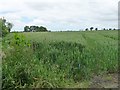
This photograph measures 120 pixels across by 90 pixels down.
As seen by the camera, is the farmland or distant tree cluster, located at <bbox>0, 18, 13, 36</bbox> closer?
the farmland

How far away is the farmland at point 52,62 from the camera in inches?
189

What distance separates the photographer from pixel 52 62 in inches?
236

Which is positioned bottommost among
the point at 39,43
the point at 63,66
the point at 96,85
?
the point at 96,85

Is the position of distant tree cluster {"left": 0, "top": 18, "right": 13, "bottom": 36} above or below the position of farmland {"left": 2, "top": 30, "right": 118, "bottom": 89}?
above

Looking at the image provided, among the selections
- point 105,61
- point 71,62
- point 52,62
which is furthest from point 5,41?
point 105,61

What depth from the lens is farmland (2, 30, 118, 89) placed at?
4797mm

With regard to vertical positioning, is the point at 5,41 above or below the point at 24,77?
above

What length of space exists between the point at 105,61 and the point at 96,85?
1338 millimetres

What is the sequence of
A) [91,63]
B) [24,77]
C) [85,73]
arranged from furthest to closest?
[91,63] → [85,73] → [24,77]

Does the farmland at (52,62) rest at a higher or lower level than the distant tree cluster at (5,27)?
lower

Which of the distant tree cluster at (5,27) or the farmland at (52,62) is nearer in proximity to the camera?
the farmland at (52,62)

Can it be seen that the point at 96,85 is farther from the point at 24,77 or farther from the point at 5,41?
the point at 5,41

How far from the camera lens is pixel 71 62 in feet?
19.6

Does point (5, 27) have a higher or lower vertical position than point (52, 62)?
higher
